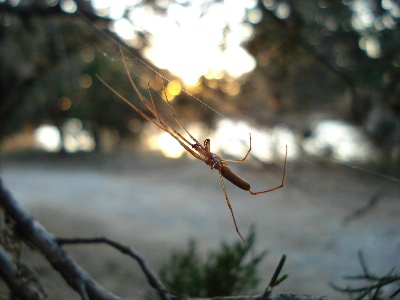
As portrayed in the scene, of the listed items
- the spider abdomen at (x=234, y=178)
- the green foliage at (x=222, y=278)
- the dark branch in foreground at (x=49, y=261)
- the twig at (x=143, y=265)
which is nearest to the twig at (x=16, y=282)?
the dark branch in foreground at (x=49, y=261)

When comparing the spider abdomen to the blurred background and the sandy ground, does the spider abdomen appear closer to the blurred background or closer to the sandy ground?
the blurred background

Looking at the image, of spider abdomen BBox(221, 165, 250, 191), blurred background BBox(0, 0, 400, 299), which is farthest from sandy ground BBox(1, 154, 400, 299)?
spider abdomen BBox(221, 165, 250, 191)

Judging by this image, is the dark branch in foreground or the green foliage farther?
the green foliage

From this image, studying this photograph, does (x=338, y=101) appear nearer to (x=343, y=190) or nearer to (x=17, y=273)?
(x=343, y=190)

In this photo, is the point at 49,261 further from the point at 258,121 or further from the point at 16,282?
the point at 258,121

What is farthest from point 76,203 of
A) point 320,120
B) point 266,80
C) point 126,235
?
point 320,120

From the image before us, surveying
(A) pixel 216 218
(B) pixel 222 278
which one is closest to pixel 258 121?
(B) pixel 222 278
